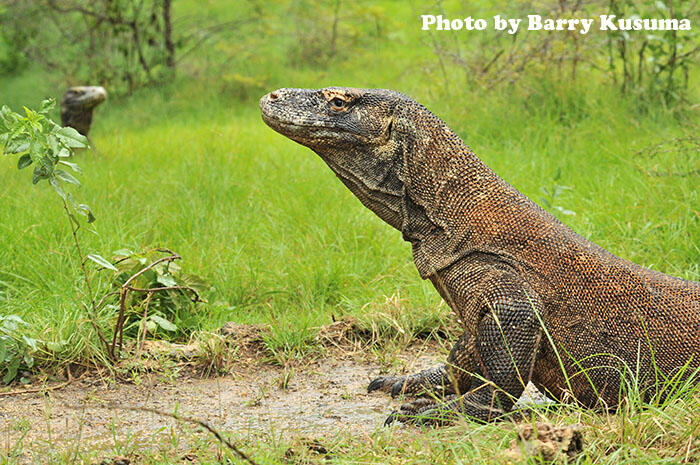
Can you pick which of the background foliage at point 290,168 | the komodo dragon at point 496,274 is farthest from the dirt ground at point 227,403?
the komodo dragon at point 496,274

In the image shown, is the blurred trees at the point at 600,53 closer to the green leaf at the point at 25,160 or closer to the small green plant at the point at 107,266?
the small green plant at the point at 107,266

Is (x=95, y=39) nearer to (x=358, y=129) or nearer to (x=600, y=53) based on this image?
(x=600, y=53)

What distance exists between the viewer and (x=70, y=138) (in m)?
3.54

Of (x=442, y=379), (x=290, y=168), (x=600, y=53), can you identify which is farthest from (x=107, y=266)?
(x=600, y=53)

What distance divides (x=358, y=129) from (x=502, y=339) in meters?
0.99

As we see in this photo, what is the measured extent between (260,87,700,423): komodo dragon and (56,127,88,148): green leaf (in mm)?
873

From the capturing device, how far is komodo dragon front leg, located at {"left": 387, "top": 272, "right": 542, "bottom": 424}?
2998 millimetres

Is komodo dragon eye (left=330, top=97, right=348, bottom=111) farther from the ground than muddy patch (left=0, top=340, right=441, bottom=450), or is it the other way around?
komodo dragon eye (left=330, top=97, right=348, bottom=111)

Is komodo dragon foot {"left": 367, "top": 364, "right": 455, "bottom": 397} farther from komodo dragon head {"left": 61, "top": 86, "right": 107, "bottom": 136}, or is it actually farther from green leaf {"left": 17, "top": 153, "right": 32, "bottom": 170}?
komodo dragon head {"left": 61, "top": 86, "right": 107, "bottom": 136}

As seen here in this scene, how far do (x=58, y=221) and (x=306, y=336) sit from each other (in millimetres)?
2112

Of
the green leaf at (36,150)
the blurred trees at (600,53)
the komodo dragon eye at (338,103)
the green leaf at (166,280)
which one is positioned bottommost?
the green leaf at (166,280)

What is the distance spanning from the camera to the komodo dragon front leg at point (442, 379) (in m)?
3.21

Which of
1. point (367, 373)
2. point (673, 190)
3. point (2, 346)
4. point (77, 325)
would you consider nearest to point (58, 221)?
point (77, 325)

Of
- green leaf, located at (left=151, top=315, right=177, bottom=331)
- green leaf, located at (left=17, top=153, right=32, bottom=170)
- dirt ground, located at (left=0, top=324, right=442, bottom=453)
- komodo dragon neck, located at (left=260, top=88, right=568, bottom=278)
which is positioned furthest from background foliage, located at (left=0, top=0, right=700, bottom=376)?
komodo dragon neck, located at (left=260, top=88, right=568, bottom=278)
